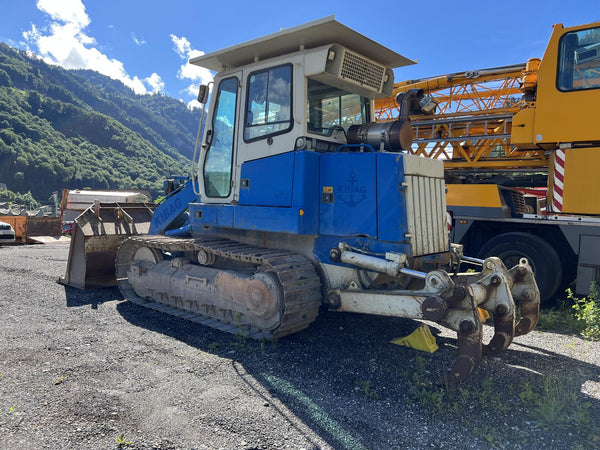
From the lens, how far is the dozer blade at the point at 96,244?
717cm

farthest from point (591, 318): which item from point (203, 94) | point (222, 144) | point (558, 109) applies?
point (203, 94)

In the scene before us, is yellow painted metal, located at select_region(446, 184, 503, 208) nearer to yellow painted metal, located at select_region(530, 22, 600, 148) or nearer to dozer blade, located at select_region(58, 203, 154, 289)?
yellow painted metal, located at select_region(530, 22, 600, 148)

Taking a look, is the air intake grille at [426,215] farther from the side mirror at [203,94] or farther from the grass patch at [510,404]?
the side mirror at [203,94]

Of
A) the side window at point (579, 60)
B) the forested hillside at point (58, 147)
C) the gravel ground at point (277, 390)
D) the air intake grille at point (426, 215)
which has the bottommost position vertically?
the gravel ground at point (277, 390)

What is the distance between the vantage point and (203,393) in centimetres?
364

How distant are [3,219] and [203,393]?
14541mm

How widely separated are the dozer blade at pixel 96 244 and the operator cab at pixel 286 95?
2.38 m

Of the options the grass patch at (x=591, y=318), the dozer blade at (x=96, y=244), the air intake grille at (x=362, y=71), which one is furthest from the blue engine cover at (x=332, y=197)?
the dozer blade at (x=96, y=244)

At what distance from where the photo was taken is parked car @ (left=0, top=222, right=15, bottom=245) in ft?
46.2

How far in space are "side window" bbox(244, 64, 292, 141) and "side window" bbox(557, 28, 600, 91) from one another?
14.2 ft

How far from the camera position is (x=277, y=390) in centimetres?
375

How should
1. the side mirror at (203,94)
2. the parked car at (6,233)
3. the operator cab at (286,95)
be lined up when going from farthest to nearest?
the parked car at (6,233) < the side mirror at (203,94) < the operator cab at (286,95)

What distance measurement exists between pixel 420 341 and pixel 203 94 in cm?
421

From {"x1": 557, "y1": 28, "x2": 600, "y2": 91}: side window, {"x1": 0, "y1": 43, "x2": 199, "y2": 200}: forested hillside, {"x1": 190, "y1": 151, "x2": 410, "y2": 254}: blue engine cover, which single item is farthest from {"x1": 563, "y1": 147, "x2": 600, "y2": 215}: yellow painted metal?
{"x1": 0, "y1": 43, "x2": 199, "y2": 200}: forested hillside
